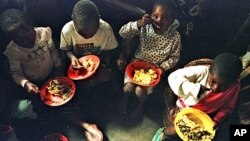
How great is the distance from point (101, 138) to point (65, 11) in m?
0.52

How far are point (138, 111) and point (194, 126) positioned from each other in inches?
9.7

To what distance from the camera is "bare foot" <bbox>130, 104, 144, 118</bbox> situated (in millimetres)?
1592

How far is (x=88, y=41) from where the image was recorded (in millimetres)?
1529

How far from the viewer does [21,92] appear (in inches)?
61.4

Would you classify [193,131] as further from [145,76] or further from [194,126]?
[145,76]

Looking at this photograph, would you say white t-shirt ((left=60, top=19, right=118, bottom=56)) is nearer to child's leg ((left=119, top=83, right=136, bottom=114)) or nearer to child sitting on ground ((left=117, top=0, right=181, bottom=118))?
child sitting on ground ((left=117, top=0, right=181, bottom=118))

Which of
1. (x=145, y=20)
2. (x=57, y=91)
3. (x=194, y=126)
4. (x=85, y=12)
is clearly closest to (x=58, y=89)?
(x=57, y=91)

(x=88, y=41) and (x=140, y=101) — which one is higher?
(x=88, y=41)

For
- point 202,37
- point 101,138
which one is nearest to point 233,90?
point 202,37

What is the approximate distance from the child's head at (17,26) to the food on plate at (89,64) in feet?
0.73

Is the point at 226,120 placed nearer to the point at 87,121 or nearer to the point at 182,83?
the point at 182,83

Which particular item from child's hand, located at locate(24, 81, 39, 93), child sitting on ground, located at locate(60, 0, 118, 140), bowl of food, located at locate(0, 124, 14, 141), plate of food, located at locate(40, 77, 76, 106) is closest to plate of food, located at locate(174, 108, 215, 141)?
child sitting on ground, located at locate(60, 0, 118, 140)

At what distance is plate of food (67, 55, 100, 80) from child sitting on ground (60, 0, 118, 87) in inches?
0.7

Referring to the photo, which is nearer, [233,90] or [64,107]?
[233,90]
